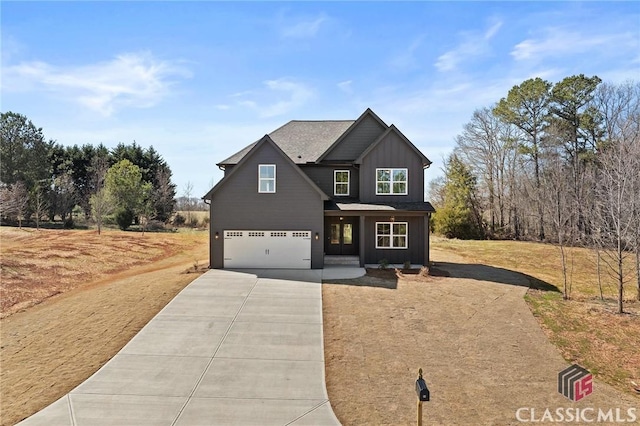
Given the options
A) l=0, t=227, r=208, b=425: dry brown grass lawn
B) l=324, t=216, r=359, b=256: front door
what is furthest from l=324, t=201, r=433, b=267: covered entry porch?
l=0, t=227, r=208, b=425: dry brown grass lawn

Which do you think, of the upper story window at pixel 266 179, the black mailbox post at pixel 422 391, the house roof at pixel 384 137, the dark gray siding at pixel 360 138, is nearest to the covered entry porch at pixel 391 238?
the house roof at pixel 384 137

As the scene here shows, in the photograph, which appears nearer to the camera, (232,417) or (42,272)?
(232,417)

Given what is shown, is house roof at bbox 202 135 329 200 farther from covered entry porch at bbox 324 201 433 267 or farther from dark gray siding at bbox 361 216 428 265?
dark gray siding at bbox 361 216 428 265

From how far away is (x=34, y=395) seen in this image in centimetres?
852

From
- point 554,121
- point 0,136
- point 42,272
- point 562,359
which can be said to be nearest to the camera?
point 562,359

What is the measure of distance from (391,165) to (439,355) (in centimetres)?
1306

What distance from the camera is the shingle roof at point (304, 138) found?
23.4 meters

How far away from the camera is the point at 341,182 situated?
75.9 ft

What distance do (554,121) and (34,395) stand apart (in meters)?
42.4

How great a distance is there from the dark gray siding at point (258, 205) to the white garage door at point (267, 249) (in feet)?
1.09

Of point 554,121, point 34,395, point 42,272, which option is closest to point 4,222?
point 42,272

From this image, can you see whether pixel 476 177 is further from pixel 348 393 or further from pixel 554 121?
pixel 348 393

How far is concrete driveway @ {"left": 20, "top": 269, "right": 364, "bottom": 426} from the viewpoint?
776 centimetres

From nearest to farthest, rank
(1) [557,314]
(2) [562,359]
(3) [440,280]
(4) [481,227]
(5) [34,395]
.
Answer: (5) [34,395] < (2) [562,359] < (1) [557,314] < (3) [440,280] < (4) [481,227]
